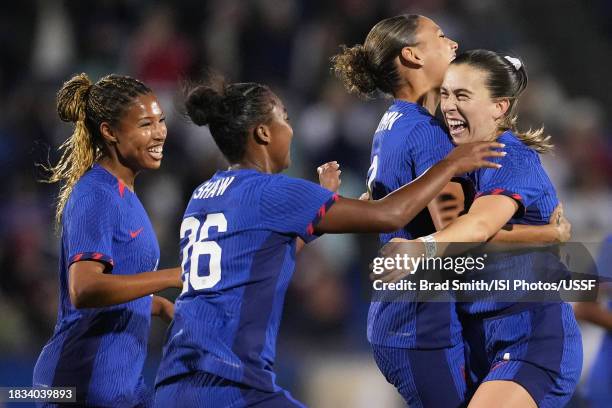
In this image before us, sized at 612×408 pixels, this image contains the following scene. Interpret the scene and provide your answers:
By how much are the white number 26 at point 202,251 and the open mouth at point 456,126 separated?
1.17 metres

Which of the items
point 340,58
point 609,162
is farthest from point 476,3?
point 340,58

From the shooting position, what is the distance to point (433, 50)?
4.72 metres

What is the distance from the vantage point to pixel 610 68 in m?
12.0

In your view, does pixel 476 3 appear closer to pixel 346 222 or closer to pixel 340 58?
pixel 340 58

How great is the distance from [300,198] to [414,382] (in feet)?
3.52

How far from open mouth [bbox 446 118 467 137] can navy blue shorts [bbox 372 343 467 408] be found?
0.89 meters

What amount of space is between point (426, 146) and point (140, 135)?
1.24 m

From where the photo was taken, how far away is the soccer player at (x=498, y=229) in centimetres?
405

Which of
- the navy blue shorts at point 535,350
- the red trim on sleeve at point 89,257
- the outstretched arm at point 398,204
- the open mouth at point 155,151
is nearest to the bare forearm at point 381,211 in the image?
the outstretched arm at point 398,204

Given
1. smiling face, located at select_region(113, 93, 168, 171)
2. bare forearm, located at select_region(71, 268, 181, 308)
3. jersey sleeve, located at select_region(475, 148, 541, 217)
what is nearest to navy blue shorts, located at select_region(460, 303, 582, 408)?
jersey sleeve, located at select_region(475, 148, 541, 217)

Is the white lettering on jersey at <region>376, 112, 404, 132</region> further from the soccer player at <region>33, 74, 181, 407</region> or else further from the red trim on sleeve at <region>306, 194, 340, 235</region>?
the soccer player at <region>33, 74, 181, 407</region>

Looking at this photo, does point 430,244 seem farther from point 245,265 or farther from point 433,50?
point 433,50

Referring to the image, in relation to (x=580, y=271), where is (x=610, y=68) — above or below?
above

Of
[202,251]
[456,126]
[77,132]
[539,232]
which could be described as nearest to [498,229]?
[539,232]
